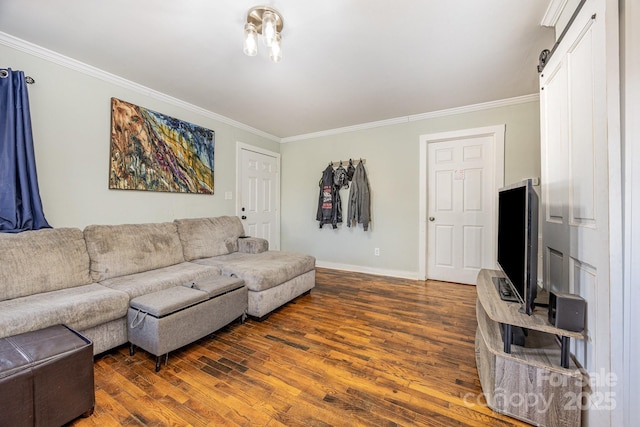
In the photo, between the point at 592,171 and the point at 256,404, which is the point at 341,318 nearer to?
the point at 256,404

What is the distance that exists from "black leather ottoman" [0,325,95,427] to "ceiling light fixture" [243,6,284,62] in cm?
193

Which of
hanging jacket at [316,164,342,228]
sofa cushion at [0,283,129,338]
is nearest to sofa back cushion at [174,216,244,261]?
sofa cushion at [0,283,129,338]

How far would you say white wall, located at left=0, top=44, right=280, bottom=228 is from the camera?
210 centimetres

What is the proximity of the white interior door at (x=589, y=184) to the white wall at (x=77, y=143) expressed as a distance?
3515 millimetres

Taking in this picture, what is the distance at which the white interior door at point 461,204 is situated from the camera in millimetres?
3211

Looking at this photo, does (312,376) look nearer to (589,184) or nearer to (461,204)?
(589,184)

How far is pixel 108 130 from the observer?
2488mm

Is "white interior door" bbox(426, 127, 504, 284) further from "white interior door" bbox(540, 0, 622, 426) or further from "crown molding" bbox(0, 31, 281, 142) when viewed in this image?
"crown molding" bbox(0, 31, 281, 142)

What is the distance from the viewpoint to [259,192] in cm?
428

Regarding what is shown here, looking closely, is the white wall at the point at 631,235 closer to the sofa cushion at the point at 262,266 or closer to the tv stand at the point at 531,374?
the tv stand at the point at 531,374

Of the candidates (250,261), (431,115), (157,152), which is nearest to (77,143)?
(157,152)

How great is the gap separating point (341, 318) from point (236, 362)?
3.30ft

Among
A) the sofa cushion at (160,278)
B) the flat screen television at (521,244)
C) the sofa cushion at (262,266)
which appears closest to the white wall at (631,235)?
the flat screen television at (521,244)

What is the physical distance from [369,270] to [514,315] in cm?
271
